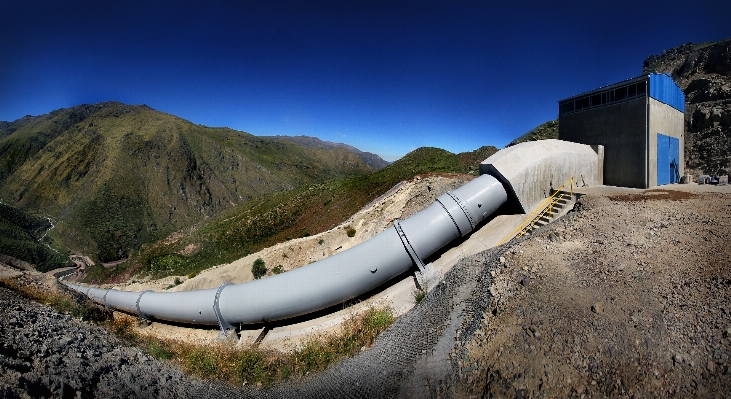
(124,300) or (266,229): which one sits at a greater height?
(266,229)

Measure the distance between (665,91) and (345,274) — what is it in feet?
64.9

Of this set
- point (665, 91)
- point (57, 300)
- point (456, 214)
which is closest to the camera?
point (57, 300)

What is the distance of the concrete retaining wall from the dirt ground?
3515mm

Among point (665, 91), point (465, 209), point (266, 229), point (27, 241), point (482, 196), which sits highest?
point (665, 91)

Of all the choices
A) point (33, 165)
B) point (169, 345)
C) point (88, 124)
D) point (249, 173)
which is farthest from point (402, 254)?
point (88, 124)

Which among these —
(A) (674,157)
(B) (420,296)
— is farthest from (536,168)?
(A) (674,157)

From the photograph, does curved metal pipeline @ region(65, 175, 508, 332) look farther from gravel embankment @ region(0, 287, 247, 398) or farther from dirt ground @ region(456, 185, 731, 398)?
gravel embankment @ region(0, 287, 247, 398)

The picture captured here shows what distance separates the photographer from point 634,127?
49.3 feet

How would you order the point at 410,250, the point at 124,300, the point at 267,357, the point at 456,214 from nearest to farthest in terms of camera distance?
the point at 267,357 → the point at 410,250 → the point at 456,214 → the point at 124,300

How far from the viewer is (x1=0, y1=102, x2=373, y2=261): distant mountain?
87.1 m

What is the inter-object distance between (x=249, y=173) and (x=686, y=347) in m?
150

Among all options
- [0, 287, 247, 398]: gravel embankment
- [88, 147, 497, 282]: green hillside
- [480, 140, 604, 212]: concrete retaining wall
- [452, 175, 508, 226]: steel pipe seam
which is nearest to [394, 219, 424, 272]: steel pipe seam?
[452, 175, 508, 226]: steel pipe seam

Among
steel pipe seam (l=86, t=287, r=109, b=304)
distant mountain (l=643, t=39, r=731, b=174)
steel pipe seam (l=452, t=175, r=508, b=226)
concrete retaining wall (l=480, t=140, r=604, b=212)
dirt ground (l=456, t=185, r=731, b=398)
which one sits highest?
distant mountain (l=643, t=39, r=731, b=174)

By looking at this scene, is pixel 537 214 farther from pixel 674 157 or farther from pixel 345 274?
pixel 674 157
